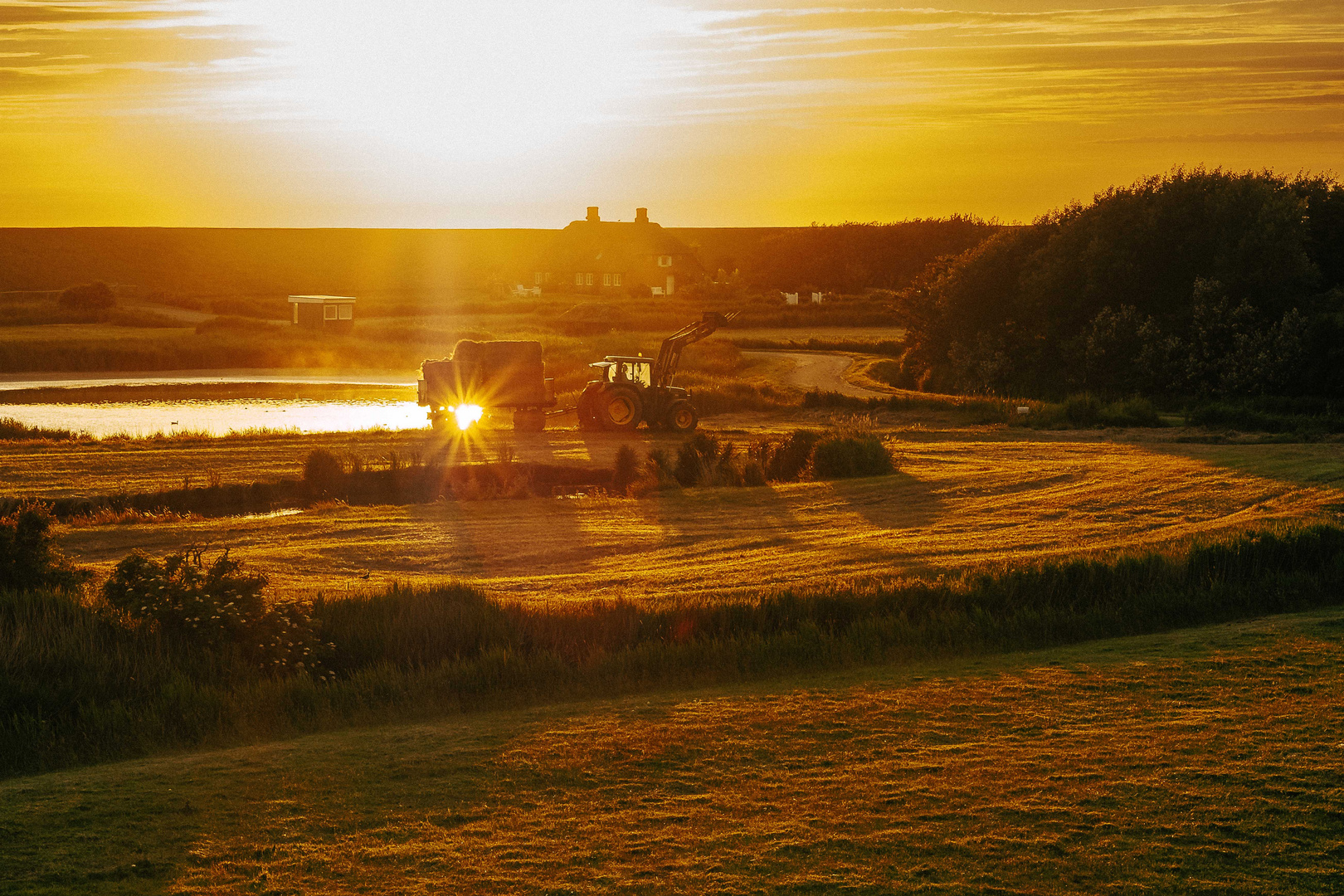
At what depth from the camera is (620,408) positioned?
32.5m

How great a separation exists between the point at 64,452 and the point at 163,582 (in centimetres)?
1817

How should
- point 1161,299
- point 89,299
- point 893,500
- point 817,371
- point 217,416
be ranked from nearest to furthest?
point 893,500
point 217,416
point 1161,299
point 817,371
point 89,299

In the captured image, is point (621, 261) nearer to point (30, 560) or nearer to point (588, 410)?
point (588, 410)

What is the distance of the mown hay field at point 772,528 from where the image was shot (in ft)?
52.0

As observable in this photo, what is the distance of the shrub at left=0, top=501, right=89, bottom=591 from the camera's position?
44.6ft

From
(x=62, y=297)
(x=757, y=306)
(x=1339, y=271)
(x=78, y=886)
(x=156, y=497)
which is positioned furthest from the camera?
(x=757, y=306)

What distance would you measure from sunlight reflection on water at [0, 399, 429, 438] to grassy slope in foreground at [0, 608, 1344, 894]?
2848 centimetres

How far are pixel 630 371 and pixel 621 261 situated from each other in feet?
256

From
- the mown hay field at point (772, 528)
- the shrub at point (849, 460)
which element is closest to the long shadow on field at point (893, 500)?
the mown hay field at point (772, 528)

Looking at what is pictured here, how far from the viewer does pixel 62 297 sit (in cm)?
8269

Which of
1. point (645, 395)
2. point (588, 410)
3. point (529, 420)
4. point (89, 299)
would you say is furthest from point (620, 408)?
point (89, 299)

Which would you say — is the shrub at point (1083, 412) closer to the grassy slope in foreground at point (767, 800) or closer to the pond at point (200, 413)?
the pond at point (200, 413)

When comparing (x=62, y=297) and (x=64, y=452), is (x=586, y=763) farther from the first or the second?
(x=62, y=297)

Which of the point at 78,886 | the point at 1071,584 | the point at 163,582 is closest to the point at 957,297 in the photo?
the point at 1071,584
